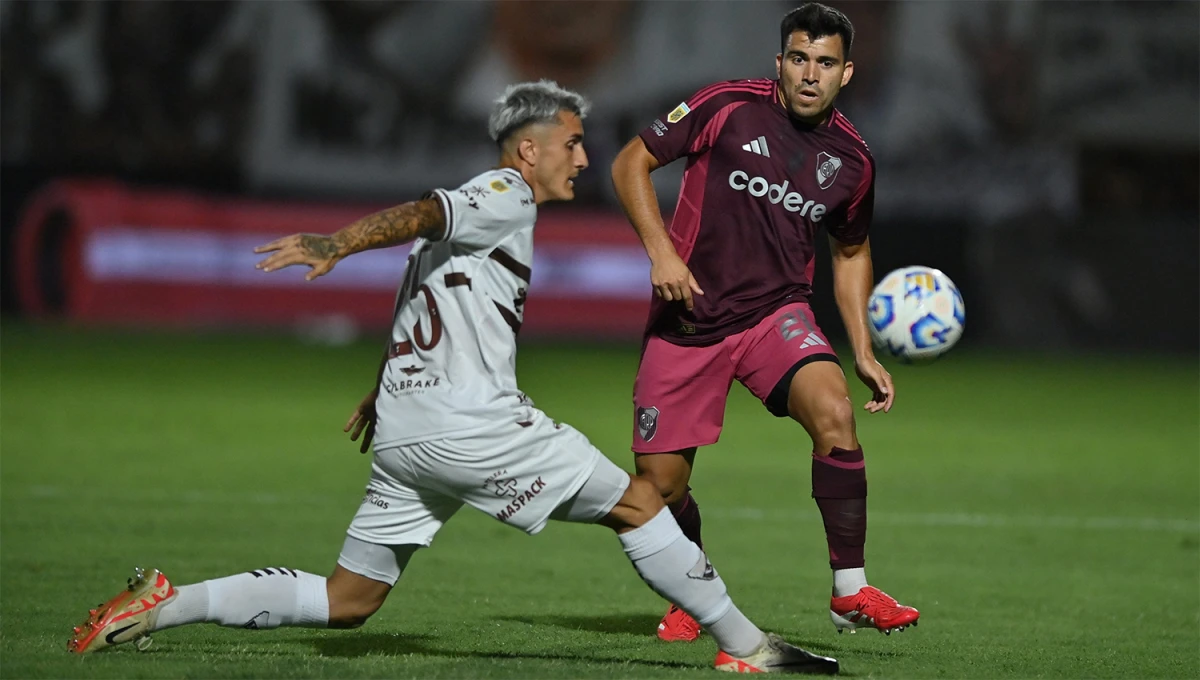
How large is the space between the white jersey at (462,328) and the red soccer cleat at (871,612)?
141 centimetres

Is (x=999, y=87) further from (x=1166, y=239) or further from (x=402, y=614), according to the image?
(x=402, y=614)

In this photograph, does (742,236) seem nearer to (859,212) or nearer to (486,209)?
(859,212)

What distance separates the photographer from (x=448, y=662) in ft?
16.8

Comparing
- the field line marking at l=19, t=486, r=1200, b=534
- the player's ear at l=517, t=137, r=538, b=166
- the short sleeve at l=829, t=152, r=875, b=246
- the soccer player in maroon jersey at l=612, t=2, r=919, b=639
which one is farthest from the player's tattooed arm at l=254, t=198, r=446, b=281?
the field line marking at l=19, t=486, r=1200, b=534

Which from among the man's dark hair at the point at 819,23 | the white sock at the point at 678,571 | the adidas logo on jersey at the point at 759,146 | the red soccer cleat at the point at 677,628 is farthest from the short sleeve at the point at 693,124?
the red soccer cleat at the point at 677,628

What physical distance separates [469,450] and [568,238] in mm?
16569

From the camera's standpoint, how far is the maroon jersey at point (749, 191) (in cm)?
593

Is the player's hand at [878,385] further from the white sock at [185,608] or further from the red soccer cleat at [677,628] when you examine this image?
the white sock at [185,608]

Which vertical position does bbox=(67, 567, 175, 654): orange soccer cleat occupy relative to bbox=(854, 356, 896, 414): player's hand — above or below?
below

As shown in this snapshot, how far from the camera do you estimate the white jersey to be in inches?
186

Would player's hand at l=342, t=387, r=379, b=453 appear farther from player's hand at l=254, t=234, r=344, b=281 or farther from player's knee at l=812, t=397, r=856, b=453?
player's knee at l=812, t=397, r=856, b=453

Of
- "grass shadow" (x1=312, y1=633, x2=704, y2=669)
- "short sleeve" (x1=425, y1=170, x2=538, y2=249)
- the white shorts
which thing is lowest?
"grass shadow" (x1=312, y1=633, x2=704, y2=669)

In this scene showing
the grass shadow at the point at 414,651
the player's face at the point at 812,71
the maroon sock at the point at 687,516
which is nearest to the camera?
the grass shadow at the point at 414,651

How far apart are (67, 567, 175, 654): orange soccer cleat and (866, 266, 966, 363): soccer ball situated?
2.77 meters
